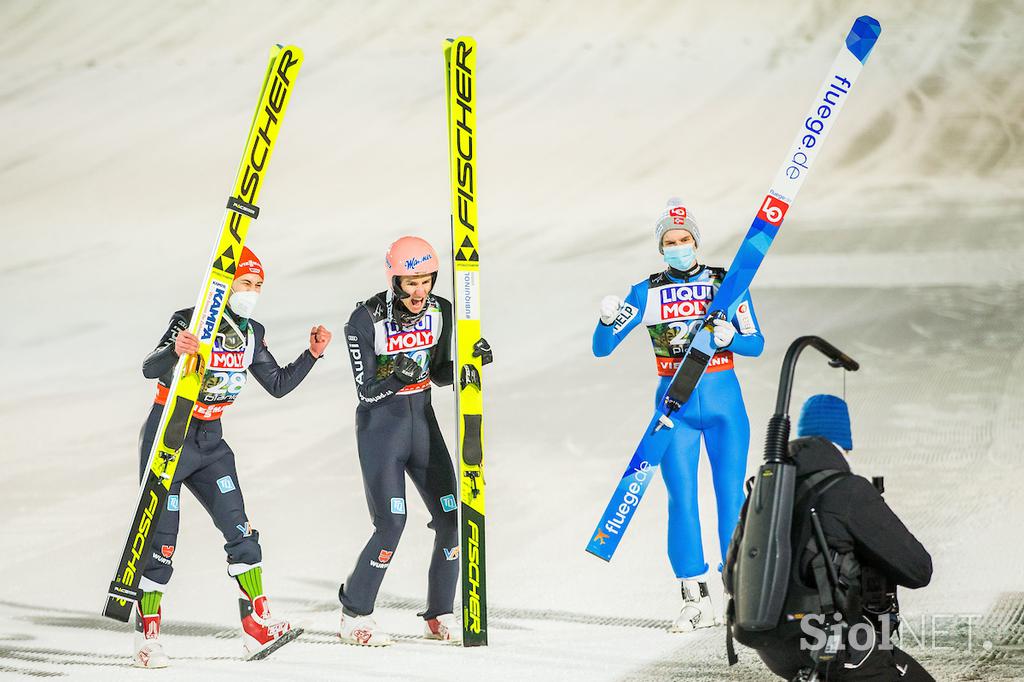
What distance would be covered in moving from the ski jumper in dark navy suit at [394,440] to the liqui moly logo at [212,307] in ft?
1.76

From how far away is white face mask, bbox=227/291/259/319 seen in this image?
615cm

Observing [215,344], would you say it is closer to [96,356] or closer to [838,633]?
[838,633]

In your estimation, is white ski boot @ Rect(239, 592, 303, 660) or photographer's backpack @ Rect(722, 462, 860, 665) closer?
photographer's backpack @ Rect(722, 462, 860, 665)

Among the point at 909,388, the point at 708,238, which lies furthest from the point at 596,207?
the point at 909,388

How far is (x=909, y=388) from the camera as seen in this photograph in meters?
10.2

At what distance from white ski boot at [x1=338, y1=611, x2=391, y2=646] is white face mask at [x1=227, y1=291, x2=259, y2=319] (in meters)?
1.35

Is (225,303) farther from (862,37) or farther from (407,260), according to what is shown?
(862,37)

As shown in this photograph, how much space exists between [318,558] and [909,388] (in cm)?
443

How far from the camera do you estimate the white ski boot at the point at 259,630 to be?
610 cm

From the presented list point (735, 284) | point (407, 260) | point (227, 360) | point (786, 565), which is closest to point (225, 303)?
point (227, 360)

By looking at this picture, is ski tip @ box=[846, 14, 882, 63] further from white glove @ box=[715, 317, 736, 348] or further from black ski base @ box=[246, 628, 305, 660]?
black ski base @ box=[246, 628, 305, 660]

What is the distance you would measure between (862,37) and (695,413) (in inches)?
71.6

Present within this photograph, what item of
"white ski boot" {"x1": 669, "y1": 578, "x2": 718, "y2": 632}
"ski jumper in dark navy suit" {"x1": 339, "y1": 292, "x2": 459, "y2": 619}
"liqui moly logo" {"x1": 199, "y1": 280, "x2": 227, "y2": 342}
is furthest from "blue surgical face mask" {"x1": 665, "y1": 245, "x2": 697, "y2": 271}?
"liqui moly logo" {"x1": 199, "y1": 280, "x2": 227, "y2": 342}

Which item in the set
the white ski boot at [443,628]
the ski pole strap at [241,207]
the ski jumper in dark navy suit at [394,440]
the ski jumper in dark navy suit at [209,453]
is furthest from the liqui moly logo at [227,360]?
the white ski boot at [443,628]
